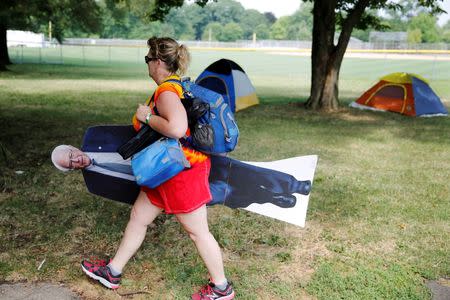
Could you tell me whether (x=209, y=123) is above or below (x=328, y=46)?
below

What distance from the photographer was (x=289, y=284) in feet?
10.7

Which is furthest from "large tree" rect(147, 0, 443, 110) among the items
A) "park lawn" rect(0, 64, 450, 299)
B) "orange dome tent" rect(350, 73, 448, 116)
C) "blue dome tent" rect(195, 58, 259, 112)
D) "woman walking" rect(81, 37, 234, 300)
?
"woman walking" rect(81, 37, 234, 300)

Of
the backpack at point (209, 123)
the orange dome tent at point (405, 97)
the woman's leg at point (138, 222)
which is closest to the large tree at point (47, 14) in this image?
the orange dome tent at point (405, 97)

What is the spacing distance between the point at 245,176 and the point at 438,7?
10618 mm

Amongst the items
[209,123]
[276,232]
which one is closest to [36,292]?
[209,123]

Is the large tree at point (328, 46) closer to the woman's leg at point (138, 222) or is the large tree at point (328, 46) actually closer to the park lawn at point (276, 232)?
the park lawn at point (276, 232)

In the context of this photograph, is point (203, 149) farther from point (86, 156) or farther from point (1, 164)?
point (1, 164)

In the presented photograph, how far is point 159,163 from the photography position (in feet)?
8.23

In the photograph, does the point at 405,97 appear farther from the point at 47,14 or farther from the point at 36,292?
the point at 47,14

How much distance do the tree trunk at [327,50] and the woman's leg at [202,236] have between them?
9417mm

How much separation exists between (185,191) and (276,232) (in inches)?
65.4

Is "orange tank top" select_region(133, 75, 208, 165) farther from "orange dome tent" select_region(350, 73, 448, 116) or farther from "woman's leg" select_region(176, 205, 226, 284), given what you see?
"orange dome tent" select_region(350, 73, 448, 116)

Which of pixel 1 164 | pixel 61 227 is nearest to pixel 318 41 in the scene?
A: pixel 1 164

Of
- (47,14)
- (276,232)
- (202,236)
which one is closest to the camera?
(202,236)
